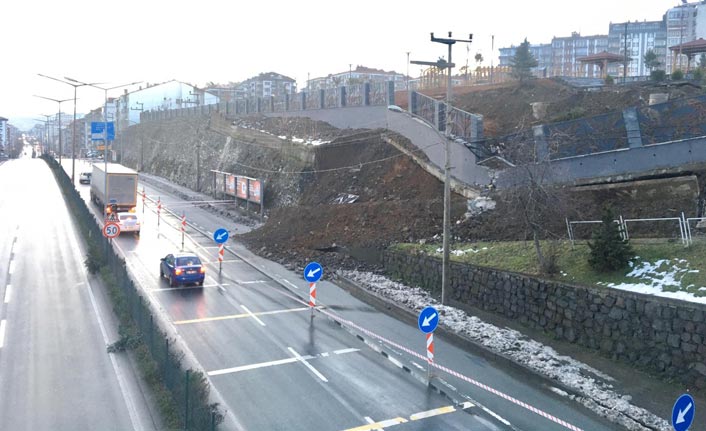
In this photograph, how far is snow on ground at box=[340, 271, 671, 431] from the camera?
42.9ft

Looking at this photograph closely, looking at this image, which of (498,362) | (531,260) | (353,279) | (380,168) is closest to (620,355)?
(498,362)

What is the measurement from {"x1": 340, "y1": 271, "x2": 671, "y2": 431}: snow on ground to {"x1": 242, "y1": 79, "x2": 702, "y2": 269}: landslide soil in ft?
13.4

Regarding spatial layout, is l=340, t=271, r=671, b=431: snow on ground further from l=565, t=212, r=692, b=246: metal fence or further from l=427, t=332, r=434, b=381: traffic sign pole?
l=565, t=212, r=692, b=246: metal fence

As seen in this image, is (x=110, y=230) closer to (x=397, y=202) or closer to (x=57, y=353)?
(x=57, y=353)

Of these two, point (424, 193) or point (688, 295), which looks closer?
point (688, 295)

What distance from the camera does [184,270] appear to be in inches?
969

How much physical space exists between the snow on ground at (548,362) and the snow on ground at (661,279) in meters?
2.55

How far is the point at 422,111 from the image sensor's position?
39219 millimetres

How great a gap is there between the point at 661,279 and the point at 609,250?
1735mm

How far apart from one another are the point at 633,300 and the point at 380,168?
23.8 m

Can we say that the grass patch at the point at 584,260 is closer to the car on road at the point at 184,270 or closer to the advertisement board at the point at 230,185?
the car on road at the point at 184,270

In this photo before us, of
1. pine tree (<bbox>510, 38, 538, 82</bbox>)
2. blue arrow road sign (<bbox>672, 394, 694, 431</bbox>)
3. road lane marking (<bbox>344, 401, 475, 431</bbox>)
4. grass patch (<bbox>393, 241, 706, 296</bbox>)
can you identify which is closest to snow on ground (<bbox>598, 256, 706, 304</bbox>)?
grass patch (<bbox>393, 241, 706, 296</bbox>)

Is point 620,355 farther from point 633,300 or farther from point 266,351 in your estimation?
point 266,351

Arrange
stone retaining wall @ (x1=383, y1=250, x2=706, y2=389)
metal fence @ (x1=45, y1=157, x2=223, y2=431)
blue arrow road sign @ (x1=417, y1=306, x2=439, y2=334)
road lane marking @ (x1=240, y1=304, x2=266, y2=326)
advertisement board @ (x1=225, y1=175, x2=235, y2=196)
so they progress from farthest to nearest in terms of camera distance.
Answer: advertisement board @ (x1=225, y1=175, x2=235, y2=196) → road lane marking @ (x1=240, y1=304, x2=266, y2=326) → blue arrow road sign @ (x1=417, y1=306, x2=439, y2=334) → stone retaining wall @ (x1=383, y1=250, x2=706, y2=389) → metal fence @ (x1=45, y1=157, x2=223, y2=431)
